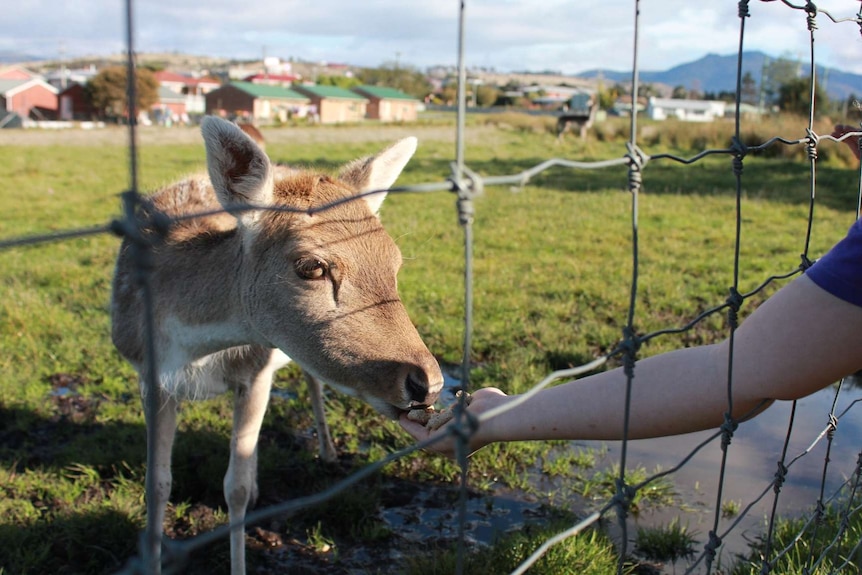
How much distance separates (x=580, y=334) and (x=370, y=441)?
225cm

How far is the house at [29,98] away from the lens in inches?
2625

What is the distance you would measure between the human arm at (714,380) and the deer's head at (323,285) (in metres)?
0.59

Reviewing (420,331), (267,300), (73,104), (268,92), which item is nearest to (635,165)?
(267,300)

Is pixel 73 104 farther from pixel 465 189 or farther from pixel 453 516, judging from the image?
pixel 465 189

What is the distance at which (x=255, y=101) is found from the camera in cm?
6850

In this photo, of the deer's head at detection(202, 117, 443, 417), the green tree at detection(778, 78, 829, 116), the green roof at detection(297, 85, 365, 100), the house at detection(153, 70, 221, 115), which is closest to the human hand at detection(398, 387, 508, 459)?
the deer's head at detection(202, 117, 443, 417)

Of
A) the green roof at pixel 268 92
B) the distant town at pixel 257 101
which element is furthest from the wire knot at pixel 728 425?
the green roof at pixel 268 92

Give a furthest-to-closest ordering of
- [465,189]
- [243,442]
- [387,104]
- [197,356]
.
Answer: [387,104] < [243,442] < [197,356] < [465,189]

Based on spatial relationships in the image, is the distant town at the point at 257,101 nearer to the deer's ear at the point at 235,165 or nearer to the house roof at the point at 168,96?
the house roof at the point at 168,96

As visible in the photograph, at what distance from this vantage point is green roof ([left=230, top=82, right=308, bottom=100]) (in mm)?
68812

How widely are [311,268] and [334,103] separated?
7630 centimetres

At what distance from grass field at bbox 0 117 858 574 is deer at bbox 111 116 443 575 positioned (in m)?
0.47

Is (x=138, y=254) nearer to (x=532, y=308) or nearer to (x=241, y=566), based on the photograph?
(x=241, y=566)

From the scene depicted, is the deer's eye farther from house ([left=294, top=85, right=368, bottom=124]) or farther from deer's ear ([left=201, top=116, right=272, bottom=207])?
house ([left=294, top=85, right=368, bottom=124])
